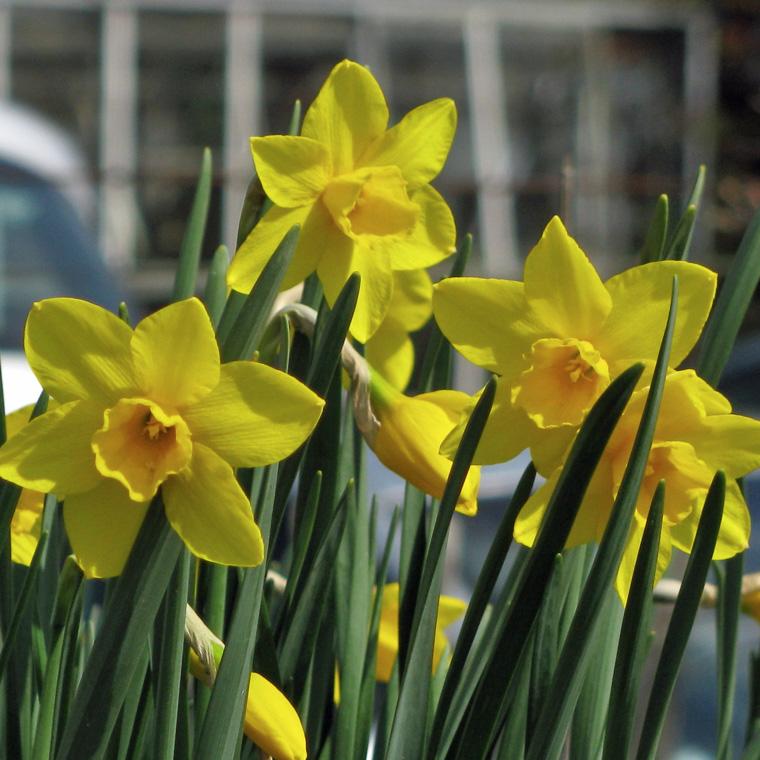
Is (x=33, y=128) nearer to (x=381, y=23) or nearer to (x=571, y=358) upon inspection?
(x=571, y=358)

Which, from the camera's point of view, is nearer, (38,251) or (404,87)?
(38,251)

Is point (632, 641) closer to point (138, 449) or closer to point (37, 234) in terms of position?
point (138, 449)

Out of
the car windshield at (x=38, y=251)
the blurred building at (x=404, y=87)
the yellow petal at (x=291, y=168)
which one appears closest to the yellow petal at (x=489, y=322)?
the yellow petal at (x=291, y=168)

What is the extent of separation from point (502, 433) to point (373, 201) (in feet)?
0.50

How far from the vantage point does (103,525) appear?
0.48 metres

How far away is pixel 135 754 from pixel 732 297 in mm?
336

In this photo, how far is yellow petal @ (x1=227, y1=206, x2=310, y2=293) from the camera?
1.80 ft

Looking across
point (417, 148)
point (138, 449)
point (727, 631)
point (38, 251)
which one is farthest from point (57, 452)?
point (38, 251)

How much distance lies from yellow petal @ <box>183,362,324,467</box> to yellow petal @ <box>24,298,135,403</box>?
0.04m

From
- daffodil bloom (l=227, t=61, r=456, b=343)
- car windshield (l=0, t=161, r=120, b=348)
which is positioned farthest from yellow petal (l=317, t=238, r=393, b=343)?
car windshield (l=0, t=161, r=120, b=348)

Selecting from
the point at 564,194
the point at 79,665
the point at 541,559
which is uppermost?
the point at 564,194

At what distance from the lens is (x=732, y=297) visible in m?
0.56

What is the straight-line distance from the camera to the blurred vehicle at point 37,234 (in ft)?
10.4

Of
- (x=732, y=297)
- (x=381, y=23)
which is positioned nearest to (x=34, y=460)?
(x=732, y=297)
